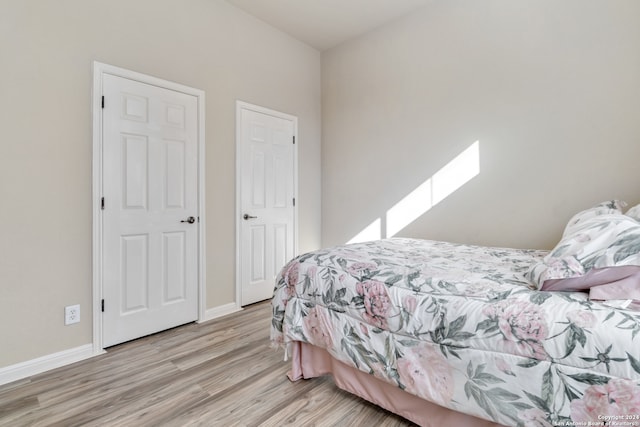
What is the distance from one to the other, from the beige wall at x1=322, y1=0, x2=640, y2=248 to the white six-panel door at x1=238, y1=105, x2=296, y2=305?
0.72 meters

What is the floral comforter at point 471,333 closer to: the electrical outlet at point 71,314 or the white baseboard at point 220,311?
the white baseboard at point 220,311

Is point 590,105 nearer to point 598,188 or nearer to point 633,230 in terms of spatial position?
point 598,188

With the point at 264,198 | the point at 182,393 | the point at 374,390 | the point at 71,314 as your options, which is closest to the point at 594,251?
the point at 374,390

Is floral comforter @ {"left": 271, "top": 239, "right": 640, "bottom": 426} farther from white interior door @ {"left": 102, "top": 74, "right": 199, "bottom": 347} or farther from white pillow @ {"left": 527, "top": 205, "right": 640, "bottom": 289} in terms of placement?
white interior door @ {"left": 102, "top": 74, "right": 199, "bottom": 347}

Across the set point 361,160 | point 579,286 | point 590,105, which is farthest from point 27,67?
point 590,105

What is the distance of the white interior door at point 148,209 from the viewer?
2277 millimetres

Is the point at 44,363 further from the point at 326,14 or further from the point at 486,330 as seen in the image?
the point at 326,14

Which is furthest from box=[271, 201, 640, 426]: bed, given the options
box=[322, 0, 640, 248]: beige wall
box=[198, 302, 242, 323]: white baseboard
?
box=[198, 302, 242, 323]: white baseboard

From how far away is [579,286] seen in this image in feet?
3.67

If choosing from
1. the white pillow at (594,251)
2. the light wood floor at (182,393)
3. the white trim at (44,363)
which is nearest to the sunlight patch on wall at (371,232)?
→ the light wood floor at (182,393)

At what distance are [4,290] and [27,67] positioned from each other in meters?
1.39

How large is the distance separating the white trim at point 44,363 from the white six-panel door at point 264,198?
1.32 meters

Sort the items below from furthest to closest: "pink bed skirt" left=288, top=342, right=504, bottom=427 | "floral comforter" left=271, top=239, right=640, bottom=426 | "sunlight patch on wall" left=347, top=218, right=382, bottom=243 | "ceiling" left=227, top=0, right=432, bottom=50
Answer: "sunlight patch on wall" left=347, top=218, right=382, bottom=243, "ceiling" left=227, top=0, right=432, bottom=50, "pink bed skirt" left=288, top=342, right=504, bottom=427, "floral comforter" left=271, top=239, right=640, bottom=426

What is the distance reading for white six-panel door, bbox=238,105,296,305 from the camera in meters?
3.15
